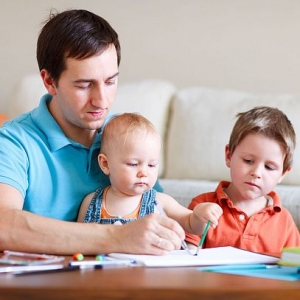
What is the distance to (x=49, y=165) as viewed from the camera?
1.92 meters

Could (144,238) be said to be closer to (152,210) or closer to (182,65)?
(152,210)

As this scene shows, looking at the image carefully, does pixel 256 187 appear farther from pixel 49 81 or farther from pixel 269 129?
pixel 49 81

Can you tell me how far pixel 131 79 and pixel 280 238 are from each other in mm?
2180

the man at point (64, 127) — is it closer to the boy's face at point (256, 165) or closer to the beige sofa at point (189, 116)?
the boy's face at point (256, 165)

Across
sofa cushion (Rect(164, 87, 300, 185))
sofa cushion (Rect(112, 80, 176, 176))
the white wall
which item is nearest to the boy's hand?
sofa cushion (Rect(164, 87, 300, 185))

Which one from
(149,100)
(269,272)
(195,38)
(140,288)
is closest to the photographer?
(140,288)

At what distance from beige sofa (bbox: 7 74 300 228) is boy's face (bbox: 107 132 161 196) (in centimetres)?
130

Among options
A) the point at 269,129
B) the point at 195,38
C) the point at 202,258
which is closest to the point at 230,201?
the point at 269,129

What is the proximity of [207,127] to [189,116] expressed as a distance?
0.13m

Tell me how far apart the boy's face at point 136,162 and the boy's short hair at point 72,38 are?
24 centimetres

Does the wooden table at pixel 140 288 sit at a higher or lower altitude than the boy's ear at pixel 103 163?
lower

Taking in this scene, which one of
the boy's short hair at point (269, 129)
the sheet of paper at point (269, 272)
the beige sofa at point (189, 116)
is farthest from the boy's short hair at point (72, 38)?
the beige sofa at point (189, 116)

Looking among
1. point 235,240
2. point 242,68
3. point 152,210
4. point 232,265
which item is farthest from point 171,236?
point 242,68

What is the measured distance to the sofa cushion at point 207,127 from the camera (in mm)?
3418
